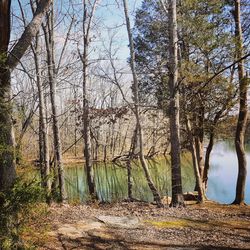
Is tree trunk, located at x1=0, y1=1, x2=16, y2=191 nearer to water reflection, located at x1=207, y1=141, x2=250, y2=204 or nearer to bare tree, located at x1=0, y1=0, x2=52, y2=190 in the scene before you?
bare tree, located at x1=0, y1=0, x2=52, y2=190

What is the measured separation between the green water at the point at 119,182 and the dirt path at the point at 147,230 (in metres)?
5.15

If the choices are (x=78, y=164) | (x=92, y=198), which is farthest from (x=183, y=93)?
(x=78, y=164)

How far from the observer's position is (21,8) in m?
10.2

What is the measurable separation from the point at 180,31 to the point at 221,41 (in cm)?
130

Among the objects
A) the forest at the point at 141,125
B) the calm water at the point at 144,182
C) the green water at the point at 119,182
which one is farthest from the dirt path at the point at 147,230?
the calm water at the point at 144,182

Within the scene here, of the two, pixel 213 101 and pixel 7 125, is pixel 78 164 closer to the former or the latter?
pixel 213 101

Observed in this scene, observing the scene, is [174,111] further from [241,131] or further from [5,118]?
[5,118]

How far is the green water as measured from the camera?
1466 cm

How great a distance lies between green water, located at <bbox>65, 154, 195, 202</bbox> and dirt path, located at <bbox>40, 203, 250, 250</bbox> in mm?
5150

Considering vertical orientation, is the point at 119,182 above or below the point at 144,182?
below

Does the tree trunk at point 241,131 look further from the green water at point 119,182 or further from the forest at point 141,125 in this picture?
the green water at point 119,182

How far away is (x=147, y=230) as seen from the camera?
19.1 ft

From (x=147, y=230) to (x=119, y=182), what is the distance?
14244 millimetres

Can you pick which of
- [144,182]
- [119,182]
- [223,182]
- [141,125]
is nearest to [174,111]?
[141,125]
